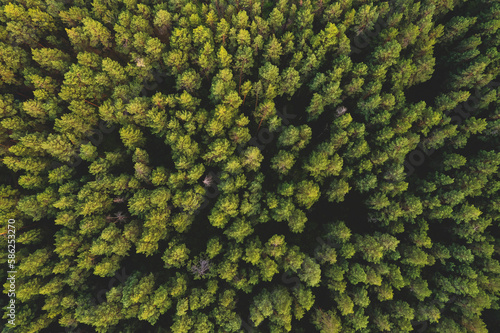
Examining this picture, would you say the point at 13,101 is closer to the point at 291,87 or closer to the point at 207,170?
the point at 207,170

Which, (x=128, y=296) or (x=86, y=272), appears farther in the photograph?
(x=86, y=272)

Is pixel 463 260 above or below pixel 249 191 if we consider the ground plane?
below

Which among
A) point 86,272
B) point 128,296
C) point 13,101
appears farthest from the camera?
point 13,101

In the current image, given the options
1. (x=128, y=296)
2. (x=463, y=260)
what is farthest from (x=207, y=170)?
(x=463, y=260)

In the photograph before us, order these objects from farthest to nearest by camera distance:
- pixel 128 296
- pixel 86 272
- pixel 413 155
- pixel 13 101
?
pixel 413 155
pixel 13 101
pixel 86 272
pixel 128 296

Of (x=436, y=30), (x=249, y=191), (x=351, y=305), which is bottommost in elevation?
(x=351, y=305)

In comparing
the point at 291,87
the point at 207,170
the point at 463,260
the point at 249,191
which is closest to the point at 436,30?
the point at 291,87
